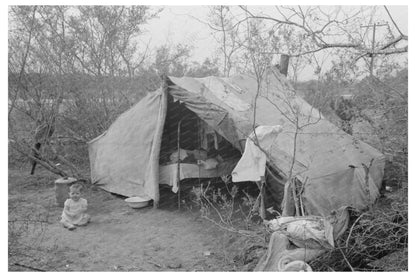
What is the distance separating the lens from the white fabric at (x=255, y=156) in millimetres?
4695

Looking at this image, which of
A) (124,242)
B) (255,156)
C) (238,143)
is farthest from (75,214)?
(255,156)

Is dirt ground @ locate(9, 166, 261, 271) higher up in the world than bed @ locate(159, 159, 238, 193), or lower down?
lower down

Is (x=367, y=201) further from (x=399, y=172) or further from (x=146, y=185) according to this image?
(x=146, y=185)

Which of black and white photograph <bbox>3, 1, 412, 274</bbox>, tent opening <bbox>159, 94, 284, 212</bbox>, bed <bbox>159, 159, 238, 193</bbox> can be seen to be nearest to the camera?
black and white photograph <bbox>3, 1, 412, 274</bbox>

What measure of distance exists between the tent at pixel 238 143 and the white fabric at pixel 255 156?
0.10 meters

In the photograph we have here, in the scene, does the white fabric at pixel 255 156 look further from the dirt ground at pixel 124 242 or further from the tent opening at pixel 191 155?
the tent opening at pixel 191 155

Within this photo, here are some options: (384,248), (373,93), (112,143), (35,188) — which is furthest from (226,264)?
(35,188)

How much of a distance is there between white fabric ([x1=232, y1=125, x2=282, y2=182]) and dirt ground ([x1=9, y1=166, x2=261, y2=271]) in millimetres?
724

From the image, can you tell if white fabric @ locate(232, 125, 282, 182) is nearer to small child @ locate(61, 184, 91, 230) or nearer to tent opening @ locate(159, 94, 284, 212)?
tent opening @ locate(159, 94, 284, 212)

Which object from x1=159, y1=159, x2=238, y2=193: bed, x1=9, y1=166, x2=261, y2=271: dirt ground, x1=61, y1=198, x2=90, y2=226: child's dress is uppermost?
x1=159, y1=159, x2=238, y2=193: bed

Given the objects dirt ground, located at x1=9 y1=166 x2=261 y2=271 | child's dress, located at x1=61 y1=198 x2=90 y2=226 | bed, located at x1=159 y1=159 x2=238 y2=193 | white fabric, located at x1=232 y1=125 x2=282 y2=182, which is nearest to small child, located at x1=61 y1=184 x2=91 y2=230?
child's dress, located at x1=61 y1=198 x2=90 y2=226

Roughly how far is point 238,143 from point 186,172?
115cm

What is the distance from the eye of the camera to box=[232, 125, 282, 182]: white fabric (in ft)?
15.4

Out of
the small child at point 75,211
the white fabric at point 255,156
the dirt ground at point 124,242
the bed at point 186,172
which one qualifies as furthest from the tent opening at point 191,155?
the small child at point 75,211
